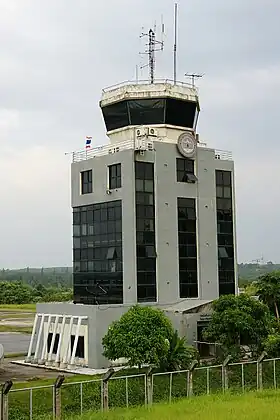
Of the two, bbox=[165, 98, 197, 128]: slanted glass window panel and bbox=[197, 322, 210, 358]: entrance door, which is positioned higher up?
bbox=[165, 98, 197, 128]: slanted glass window panel

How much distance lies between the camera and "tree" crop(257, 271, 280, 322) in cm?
4547

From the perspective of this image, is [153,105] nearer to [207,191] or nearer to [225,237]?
[207,191]

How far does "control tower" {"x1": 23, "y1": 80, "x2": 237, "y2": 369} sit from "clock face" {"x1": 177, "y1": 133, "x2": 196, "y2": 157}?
67mm

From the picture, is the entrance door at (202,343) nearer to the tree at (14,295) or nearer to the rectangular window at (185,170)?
the rectangular window at (185,170)

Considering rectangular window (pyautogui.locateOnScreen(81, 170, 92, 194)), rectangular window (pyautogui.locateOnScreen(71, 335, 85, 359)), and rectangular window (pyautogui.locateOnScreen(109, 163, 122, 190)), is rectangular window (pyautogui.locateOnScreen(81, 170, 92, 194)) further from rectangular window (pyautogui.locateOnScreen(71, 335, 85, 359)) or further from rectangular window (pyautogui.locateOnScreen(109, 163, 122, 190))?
rectangular window (pyautogui.locateOnScreen(71, 335, 85, 359))

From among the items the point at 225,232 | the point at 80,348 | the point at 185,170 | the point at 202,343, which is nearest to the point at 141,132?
the point at 185,170

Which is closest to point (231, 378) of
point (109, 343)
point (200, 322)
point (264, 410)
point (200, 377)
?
point (200, 377)

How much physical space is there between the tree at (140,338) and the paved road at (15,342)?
17.9 metres

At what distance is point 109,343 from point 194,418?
15874mm

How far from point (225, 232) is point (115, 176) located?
29.9 ft

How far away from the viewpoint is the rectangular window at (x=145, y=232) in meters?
42.7

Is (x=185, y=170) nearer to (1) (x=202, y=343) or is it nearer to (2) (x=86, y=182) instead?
(2) (x=86, y=182)

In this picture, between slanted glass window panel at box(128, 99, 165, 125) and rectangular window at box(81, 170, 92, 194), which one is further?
rectangular window at box(81, 170, 92, 194)

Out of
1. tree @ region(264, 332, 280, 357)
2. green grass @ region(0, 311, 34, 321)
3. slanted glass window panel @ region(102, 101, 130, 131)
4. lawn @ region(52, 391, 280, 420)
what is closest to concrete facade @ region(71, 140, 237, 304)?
slanted glass window panel @ region(102, 101, 130, 131)
